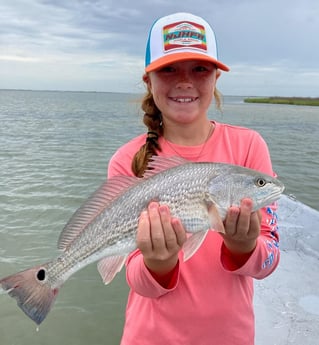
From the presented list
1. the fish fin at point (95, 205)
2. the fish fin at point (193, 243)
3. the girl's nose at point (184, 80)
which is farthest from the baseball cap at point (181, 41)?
the fish fin at point (193, 243)

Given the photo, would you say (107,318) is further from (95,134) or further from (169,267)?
(95,134)

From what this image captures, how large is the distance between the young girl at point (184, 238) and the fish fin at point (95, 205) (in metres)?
0.20

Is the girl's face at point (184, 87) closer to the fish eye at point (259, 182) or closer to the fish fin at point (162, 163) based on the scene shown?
the fish fin at point (162, 163)

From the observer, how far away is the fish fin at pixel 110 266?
249cm

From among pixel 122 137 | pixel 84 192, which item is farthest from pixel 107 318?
pixel 122 137

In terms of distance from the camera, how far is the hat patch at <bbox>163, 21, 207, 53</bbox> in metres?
2.56

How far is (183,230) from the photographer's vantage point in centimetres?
226

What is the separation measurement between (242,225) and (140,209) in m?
0.63

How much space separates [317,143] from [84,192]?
57.4 ft

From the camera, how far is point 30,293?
8.07 ft

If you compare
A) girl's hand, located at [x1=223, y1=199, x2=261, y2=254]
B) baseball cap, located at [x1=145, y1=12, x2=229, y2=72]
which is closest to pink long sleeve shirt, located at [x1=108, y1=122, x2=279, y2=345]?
girl's hand, located at [x1=223, y1=199, x2=261, y2=254]

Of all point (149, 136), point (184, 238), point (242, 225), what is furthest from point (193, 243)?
point (149, 136)

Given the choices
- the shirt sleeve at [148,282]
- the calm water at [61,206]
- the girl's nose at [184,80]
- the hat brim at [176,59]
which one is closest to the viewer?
the shirt sleeve at [148,282]

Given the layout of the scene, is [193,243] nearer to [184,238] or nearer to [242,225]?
[184,238]
